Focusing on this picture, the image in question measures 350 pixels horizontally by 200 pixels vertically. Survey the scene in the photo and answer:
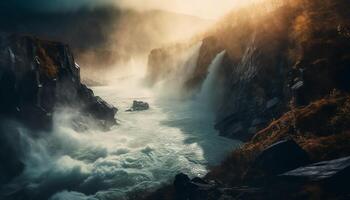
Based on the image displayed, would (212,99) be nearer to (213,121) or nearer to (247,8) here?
(213,121)

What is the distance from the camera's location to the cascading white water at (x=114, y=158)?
40875mm

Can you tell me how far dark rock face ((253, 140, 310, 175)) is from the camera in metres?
31.1

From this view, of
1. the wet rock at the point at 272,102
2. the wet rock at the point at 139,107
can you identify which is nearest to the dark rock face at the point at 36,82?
the wet rock at the point at 139,107

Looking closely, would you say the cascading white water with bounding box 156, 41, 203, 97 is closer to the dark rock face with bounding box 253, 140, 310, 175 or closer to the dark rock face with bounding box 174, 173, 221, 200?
the dark rock face with bounding box 174, 173, 221, 200

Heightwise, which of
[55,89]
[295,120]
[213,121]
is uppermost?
[55,89]

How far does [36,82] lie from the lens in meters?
54.8

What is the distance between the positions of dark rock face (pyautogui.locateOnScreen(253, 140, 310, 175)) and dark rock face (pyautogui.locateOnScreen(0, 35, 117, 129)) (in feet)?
111

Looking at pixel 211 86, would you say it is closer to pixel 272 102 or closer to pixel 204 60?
pixel 204 60

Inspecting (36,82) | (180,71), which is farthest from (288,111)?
(180,71)

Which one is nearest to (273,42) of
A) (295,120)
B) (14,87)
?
(295,120)

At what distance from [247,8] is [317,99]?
168ft

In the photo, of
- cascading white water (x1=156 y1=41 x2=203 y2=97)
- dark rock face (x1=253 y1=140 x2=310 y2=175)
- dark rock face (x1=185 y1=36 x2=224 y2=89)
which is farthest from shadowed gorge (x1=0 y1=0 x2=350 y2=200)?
cascading white water (x1=156 y1=41 x2=203 y2=97)

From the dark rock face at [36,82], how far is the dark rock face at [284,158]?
1333 inches

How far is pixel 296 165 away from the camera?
3100 cm
